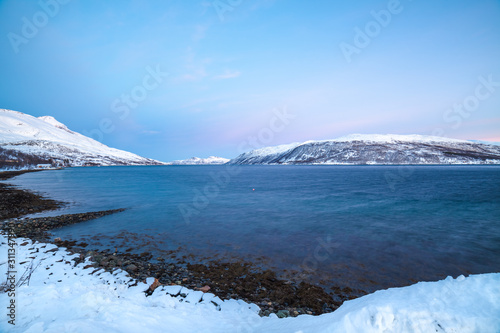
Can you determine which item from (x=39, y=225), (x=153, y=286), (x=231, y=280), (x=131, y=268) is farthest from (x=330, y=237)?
(x=39, y=225)

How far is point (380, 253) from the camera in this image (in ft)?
47.1

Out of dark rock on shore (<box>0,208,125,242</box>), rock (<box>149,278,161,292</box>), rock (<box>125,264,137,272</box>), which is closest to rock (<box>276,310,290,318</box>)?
rock (<box>149,278,161,292</box>)

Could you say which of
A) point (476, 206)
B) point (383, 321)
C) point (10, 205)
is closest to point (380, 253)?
point (383, 321)

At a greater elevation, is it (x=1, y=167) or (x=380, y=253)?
(x=1, y=167)

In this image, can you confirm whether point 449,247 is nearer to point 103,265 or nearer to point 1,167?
point 103,265

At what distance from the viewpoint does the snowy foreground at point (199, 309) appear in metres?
4.79

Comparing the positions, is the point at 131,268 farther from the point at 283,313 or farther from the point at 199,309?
the point at 283,313

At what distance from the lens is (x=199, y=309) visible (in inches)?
299

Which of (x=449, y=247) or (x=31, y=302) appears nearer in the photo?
(x=31, y=302)

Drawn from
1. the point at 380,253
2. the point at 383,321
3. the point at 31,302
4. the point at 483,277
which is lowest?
the point at 380,253

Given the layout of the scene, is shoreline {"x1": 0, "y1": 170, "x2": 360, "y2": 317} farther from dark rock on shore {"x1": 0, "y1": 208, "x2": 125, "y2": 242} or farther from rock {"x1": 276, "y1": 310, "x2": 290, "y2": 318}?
dark rock on shore {"x1": 0, "y1": 208, "x2": 125, "y2": 242}

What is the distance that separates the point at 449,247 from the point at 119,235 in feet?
79.6

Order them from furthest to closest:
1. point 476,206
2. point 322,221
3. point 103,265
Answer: point 476,206 < point 322,221 < point 103,265

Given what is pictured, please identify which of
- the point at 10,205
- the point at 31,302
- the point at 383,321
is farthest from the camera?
the point at 10,205
